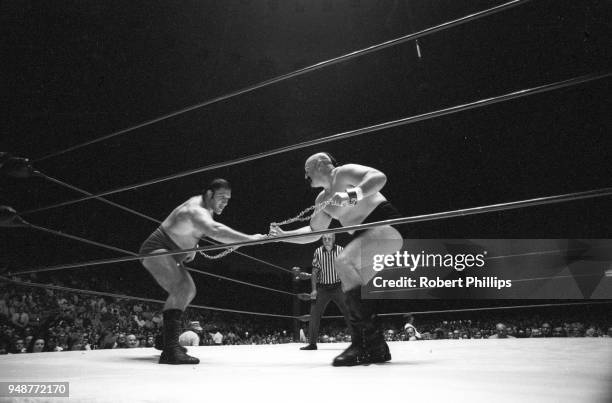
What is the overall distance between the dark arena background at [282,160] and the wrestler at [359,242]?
0.57 feet

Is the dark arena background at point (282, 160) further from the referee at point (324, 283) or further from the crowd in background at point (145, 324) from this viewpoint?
the referee at point (324, 283)

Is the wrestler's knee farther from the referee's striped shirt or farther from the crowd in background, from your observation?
the crowd in background

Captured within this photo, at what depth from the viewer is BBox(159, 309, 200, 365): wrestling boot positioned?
1.94 metres

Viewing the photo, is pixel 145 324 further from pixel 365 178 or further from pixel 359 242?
pixel 365 178

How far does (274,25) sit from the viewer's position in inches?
181

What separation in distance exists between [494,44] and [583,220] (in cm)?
440

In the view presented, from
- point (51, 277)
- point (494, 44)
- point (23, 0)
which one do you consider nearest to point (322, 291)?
point (23, 0)

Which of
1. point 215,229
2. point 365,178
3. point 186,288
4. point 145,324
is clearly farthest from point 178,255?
point 145,324

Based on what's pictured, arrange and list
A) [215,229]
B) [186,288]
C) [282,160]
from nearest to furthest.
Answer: [215,229]
[186,288]
[282,160]

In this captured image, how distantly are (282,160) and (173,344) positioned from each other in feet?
21.2

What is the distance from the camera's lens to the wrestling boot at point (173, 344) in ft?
6.37

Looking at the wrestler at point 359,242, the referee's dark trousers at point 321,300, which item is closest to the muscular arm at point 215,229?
the wrestler at point 359,242

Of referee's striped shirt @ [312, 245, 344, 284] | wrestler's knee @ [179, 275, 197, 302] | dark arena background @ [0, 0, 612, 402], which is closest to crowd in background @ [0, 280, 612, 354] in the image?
dark arena background @ [0, 0, 612, 402]

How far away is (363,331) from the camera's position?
1.81 m
